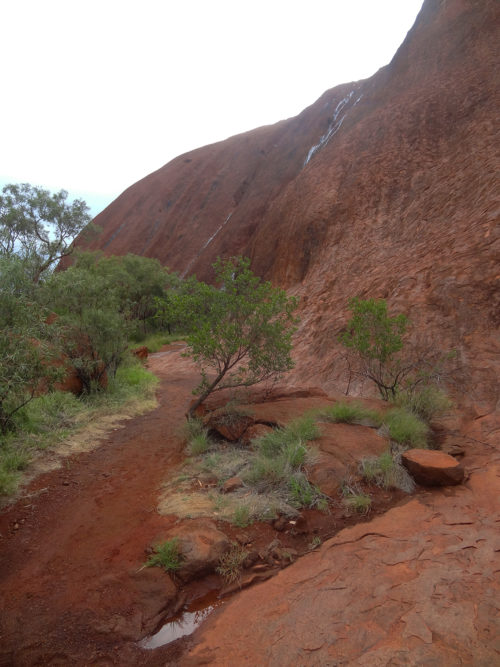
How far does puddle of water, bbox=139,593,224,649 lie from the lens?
2.86m

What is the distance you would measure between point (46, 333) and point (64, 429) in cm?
246

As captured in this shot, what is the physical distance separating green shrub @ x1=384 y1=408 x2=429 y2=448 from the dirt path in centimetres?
318

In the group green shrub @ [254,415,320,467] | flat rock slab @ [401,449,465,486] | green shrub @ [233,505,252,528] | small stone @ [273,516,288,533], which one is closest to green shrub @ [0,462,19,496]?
green shrub @ [233,505,252,528]

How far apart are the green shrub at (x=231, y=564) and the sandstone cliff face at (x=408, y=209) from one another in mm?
3899

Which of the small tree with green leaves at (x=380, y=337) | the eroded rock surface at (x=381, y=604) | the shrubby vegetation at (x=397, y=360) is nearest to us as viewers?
the eroded rock surface at (x=381, y=604)

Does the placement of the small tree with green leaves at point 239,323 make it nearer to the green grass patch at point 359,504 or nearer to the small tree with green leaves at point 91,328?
the green grass patch at point 359,504

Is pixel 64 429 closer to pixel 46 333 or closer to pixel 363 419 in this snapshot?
pixel 46 333

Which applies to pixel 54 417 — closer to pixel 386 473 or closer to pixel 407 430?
pixel 386 473

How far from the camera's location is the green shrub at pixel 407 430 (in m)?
5.27

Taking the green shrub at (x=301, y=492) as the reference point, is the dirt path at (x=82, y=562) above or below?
above

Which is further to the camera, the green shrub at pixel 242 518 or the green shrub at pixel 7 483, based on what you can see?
the green shrub at pixel 7 483

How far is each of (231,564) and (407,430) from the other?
306 centimetres

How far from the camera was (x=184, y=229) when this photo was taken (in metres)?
37.3

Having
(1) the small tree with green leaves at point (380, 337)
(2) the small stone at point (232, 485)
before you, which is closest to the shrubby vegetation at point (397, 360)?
(1) the small tree with green leaves at point (380, 337)
